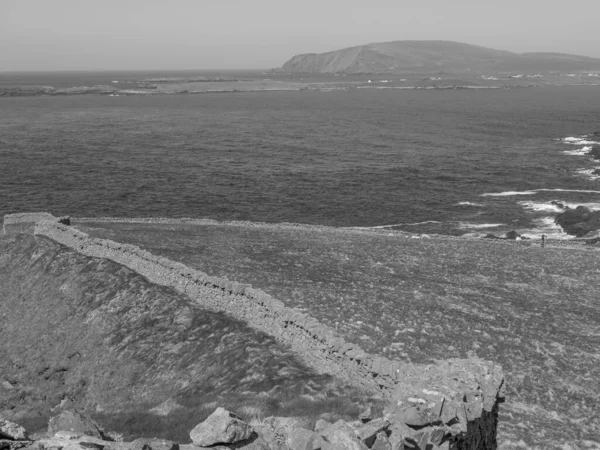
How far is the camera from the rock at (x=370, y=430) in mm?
12016

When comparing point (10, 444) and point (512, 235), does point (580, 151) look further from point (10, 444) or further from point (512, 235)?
point (10, 444)

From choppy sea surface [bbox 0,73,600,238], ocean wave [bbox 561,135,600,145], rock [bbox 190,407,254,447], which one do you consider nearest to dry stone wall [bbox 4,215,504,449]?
rock [bbox 190,407,254,447]

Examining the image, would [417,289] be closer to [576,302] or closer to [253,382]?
[576,302]

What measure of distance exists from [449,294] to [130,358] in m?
15.6

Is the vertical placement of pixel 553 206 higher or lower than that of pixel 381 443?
lower

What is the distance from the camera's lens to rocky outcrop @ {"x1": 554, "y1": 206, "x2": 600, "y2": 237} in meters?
55.8

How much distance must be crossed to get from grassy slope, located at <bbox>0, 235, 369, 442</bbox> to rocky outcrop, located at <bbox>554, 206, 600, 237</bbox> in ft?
136

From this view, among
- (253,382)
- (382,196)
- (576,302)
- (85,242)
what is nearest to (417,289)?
(576,302)

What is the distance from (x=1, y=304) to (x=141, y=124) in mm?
116262

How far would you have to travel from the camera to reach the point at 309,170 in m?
87.4

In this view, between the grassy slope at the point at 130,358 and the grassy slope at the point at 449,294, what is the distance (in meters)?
4.32

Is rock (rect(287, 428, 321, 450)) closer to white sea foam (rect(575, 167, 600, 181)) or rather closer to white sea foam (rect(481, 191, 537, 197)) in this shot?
white sea foam (rect(481, 191, 537, 197))

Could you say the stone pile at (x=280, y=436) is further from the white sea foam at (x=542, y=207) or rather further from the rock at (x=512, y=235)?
the white sea foam at (x=542, y=207)

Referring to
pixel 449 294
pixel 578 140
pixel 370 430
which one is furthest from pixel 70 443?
pixel 578 140
